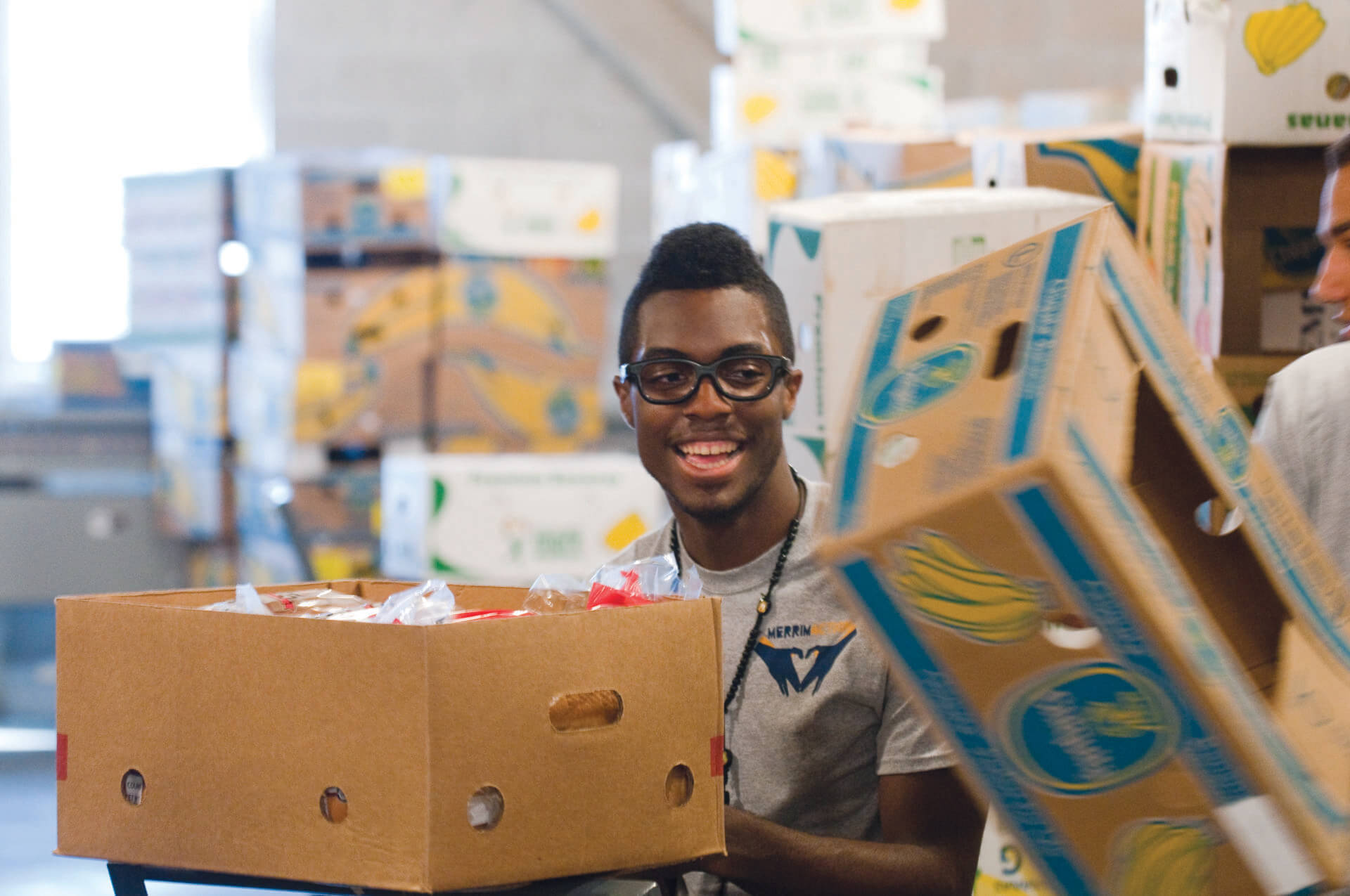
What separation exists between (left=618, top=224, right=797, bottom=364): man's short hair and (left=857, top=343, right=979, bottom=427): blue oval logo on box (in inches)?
21.2

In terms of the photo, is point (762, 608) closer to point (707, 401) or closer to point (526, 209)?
point (707, 401)

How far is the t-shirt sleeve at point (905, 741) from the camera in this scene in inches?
54.7

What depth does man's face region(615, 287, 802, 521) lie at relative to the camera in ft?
4.93

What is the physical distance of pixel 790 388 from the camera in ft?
5.16

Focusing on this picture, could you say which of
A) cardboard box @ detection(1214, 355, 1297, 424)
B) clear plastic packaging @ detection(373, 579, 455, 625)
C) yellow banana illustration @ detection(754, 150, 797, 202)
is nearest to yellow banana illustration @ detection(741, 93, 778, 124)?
yellow banana illustration @ detection(754, 150, 797, 202)

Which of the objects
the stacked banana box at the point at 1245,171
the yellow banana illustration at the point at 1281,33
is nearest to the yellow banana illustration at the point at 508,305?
the stacked banana box at the point at 1245,171

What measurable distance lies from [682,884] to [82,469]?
3.91 m

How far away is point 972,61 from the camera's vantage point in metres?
5.11

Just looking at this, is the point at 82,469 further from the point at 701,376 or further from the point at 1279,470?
the point at 1279,470

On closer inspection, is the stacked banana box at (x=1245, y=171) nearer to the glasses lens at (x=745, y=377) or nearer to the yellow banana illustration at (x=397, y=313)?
the glasses lens at (x=745, y=377)

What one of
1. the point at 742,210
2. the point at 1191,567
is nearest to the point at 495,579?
the point at 742,210

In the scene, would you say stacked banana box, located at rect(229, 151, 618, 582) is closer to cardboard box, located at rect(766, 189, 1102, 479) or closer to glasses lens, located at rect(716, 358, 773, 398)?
cardboard box, located at rect(766, 189, 1102, 479)

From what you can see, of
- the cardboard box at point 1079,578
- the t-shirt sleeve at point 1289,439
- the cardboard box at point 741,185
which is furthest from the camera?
the cardboard box at point 741,185

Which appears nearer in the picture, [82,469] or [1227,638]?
[1227,638]
